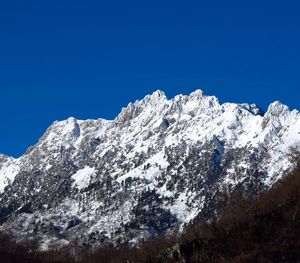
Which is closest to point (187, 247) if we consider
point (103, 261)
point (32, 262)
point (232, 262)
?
point (232, 262)

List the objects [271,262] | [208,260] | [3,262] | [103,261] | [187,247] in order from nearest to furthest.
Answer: [271,262] < [208,260] < [187,247] < [3,262] < [103,261]

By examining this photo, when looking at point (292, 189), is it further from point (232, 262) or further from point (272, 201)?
point (232, 262)

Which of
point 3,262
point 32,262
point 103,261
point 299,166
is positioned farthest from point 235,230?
point 103,261

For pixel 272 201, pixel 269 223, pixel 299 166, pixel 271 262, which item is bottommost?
pixel 271 262

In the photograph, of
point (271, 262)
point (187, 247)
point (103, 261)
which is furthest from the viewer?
point (103, 261)

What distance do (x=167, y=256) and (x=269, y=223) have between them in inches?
305

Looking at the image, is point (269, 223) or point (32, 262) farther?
point (32, 262)

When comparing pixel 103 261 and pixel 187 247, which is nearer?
pixel 187 247

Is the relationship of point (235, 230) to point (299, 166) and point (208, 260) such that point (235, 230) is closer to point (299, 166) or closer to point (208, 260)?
point (208, 260)

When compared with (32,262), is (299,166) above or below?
below

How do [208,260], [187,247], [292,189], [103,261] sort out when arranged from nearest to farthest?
[208,260]
[187,247]
[292,189]
[103,261]

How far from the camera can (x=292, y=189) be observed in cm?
5609

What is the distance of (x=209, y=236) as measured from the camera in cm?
4906

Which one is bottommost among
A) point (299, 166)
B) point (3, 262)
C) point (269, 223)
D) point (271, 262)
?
point (271, 262)
